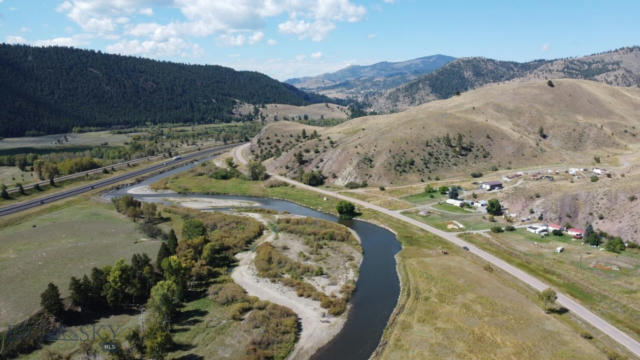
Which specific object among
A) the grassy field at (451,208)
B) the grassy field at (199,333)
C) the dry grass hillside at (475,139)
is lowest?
the grassy field at (199,333)

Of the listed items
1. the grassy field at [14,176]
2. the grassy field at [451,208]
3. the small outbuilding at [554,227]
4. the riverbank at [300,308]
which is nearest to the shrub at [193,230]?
the riverbank at [300,308]

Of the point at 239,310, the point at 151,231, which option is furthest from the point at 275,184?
the point at 239,310

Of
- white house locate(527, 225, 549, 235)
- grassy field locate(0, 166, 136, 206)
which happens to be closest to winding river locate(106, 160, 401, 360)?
white house locate(527, 225, 549, 235)

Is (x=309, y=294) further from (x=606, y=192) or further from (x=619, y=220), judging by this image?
(x=606, y=192)

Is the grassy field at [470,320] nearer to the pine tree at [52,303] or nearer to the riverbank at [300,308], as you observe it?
the riverbank at [300,308]

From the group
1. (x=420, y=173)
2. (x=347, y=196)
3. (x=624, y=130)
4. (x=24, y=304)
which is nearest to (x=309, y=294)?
(x=24, y=304)
